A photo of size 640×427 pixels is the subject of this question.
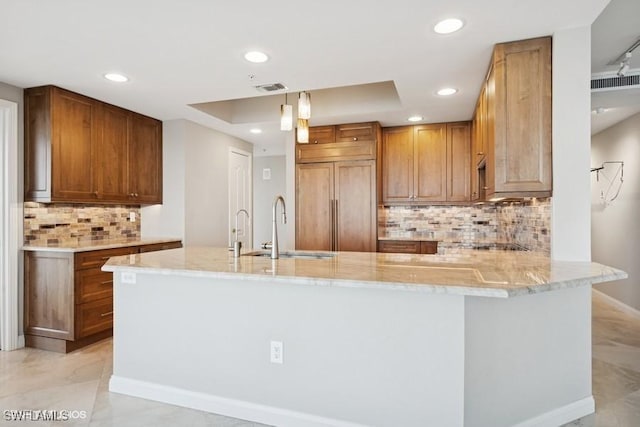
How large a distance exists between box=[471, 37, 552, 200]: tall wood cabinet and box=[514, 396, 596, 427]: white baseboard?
1.23 meters

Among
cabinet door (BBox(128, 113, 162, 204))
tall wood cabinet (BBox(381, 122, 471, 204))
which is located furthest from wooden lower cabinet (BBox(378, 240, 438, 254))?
cabinet door (BBox(128, 113, 162, 204))

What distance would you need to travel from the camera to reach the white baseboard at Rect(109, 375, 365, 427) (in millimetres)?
2051

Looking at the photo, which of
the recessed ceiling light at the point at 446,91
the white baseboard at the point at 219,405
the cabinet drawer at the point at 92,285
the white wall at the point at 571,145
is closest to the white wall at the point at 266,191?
the cabinet drawer at the point at 92,285

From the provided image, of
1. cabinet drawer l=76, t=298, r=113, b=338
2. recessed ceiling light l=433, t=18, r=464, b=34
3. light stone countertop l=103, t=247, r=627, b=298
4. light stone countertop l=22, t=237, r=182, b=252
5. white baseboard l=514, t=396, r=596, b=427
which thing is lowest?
white baseboard l=514, t=396, r=596, b=427

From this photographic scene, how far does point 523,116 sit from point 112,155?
3808 millimetres

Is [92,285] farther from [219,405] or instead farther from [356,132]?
[356,132]

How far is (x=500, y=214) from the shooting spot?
186 inches

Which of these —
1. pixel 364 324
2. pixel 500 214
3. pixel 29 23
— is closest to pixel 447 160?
pixel 500 214

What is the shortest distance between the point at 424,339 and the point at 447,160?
3.34 metres

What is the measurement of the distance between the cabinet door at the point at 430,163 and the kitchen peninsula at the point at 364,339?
240 centimetres

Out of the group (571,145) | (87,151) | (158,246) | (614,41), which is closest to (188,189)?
(158,246)

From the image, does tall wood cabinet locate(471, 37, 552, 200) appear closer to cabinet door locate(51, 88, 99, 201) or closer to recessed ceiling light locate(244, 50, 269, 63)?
recessed ceiling light locate(244, 50, 269, 63)

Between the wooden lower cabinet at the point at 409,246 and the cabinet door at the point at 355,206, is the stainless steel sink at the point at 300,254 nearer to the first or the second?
the cabinet door at the point at 355,206

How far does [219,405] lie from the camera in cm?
224
